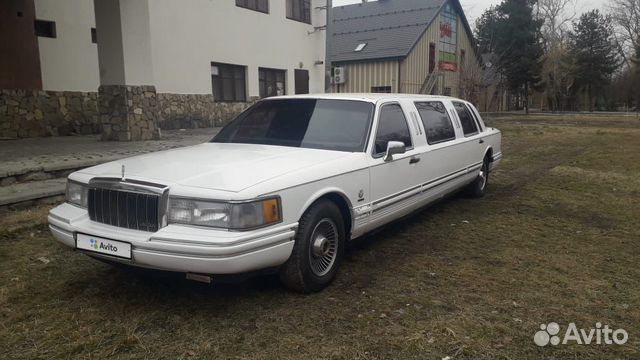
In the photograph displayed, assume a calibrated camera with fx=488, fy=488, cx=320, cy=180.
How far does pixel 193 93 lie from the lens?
1585 centimetres

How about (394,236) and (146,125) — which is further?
(146,125)

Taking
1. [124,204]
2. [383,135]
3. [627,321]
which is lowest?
[627,321]

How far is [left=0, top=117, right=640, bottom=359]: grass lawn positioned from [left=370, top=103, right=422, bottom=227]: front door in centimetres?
48

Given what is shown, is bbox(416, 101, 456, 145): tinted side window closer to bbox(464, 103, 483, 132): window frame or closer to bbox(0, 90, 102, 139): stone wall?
bbox(464, 103, 483, 132): window frame

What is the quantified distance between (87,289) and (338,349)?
211 centimetres

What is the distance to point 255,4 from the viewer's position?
17672mm

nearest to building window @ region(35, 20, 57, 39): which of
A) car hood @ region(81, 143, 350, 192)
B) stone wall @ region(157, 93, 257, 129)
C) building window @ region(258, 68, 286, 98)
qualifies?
stone wall @ region(157, 93, 257, 129)

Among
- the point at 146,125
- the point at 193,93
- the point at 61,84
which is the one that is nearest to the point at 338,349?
the point at 146,125

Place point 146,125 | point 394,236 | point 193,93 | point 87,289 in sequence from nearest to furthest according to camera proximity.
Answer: point 87,289, point 394,236, point 146,125, point 193,93

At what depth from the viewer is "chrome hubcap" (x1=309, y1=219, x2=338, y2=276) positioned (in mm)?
3650

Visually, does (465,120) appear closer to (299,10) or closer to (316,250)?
(316,250)

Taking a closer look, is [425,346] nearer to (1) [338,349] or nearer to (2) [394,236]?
(1) [338,349]

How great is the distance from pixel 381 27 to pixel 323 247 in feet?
101

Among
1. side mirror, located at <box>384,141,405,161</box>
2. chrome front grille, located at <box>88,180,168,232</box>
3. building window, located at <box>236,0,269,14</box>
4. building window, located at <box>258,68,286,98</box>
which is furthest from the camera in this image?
building window, located at <box>258,68,286,98</box>
